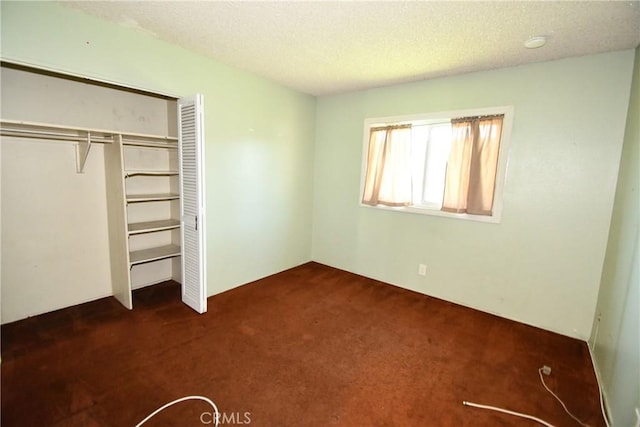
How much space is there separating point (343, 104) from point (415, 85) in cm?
101

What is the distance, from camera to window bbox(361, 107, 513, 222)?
2.79 m

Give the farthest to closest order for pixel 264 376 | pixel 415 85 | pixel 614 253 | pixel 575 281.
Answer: pixel 415 85 < pixel 575 281 < pixel 614 253 < pixel 264 376

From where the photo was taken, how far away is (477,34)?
81.6 inches

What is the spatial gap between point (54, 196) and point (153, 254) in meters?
0.98

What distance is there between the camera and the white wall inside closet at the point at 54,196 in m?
2.31

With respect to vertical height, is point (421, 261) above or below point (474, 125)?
below

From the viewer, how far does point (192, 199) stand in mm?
2643

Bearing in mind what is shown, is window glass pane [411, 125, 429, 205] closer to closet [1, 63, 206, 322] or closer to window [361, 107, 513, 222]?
→ window [361, 107, 513, 222]

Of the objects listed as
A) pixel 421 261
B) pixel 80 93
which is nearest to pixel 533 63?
pixel 421 261

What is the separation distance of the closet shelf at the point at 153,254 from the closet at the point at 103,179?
0.04ft

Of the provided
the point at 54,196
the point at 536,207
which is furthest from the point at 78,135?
the point at 536,207

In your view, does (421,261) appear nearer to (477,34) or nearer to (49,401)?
(477,34)

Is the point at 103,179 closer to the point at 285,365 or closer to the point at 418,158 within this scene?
→ the point at 285,365

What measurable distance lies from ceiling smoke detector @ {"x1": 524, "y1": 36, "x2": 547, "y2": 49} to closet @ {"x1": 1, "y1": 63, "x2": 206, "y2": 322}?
268 cm
